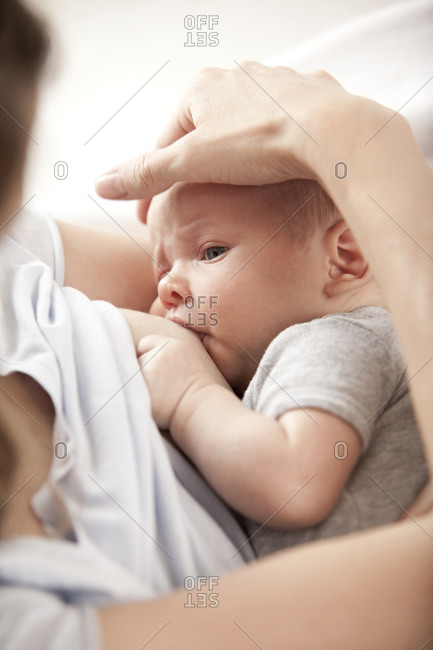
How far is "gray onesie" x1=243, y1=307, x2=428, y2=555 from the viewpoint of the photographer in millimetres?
496

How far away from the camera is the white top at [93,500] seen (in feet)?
1.37

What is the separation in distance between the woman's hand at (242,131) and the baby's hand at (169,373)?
177 millimetres

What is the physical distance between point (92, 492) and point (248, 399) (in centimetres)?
19

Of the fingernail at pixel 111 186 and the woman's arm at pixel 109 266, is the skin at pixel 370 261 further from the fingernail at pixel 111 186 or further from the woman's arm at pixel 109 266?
the woman's arm at pixel 109 266

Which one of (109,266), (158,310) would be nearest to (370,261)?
(158,310)

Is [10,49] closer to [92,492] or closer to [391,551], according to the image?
[92,492]

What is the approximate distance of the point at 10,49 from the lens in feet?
2.21

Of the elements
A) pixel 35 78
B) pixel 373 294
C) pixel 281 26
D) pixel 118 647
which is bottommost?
pixel 118 647

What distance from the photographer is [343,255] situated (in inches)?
28.3

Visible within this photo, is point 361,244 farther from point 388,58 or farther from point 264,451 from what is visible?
point 388,58

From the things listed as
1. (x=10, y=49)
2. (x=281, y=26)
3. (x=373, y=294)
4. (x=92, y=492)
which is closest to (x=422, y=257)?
(x=373, y=294)

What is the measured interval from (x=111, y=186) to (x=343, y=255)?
271 mm

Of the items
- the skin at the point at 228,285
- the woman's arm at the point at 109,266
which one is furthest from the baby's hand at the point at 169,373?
the woman's arm at the point at 109,266

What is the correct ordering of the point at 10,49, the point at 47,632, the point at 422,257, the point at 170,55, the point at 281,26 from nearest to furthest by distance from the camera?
the point at 47,632 < the point at 422,257 < the point at 10,49 < the point at 170,55 < the point at 281,26
